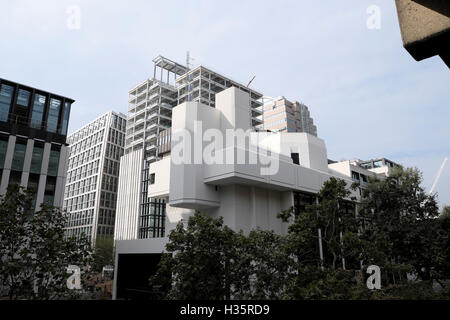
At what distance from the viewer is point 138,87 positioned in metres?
92.6

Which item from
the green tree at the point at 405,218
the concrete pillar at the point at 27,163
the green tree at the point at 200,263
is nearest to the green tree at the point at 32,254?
the green tree at the point at 200,263

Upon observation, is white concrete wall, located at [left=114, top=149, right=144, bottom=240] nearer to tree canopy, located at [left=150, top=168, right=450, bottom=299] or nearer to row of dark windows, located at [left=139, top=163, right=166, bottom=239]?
row of dark windows, located at [left=139, top=163, right=166, bottom=239]

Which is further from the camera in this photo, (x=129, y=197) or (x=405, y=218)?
(x=129, y=197)

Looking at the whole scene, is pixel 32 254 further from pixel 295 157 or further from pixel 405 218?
pixel 405 218

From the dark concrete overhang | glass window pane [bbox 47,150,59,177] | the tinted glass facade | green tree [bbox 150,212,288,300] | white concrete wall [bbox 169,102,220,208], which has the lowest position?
green tree [bbox 150,212,288,300]

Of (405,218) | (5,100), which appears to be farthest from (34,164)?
(405,218)

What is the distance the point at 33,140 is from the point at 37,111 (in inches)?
196

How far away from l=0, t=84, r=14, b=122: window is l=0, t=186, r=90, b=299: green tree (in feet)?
121

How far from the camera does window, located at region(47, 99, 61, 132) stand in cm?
4362

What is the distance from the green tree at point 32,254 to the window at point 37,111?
120 feet

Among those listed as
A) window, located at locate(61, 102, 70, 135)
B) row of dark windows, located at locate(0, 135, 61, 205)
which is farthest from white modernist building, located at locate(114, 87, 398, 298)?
window, located at locate(61, 102, 70, 135)

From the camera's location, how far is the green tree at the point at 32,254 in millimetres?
9219

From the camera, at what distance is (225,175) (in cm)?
2273
